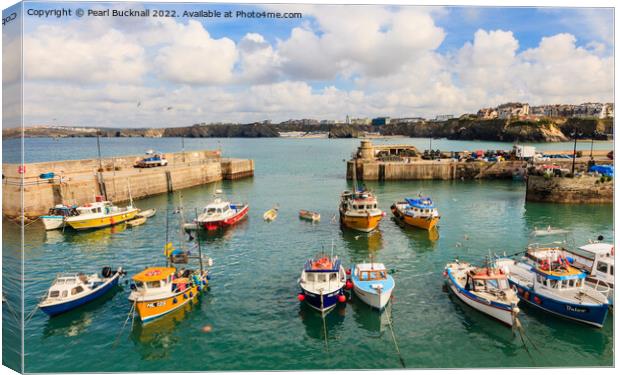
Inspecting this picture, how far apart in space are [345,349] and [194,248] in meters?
21.6

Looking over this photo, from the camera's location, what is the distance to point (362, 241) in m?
40.5

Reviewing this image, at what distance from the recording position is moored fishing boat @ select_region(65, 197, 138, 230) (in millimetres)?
44116

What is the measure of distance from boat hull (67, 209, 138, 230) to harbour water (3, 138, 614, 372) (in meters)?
1.28

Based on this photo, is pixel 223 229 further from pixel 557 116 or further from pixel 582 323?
pixel 557 116

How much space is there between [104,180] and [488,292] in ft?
165

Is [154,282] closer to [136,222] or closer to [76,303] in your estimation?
[76,303]

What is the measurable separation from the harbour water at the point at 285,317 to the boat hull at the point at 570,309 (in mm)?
443

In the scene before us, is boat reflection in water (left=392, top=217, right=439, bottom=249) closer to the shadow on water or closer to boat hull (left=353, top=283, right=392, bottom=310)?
boat hull (left=353, top=283, right=392, bottom=310)

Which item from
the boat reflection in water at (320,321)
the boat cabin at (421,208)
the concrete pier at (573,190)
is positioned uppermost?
the concrete pier at (573,190)

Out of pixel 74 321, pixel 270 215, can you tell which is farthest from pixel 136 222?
pixel 74 321

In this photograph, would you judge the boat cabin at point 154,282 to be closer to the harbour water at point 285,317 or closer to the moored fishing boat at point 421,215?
the harbour water at point 285,317

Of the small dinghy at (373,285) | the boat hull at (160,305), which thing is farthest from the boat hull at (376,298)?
the boat hull at (160,305)

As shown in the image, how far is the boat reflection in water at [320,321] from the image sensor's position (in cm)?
2242

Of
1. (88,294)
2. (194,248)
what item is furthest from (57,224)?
(88,294)
